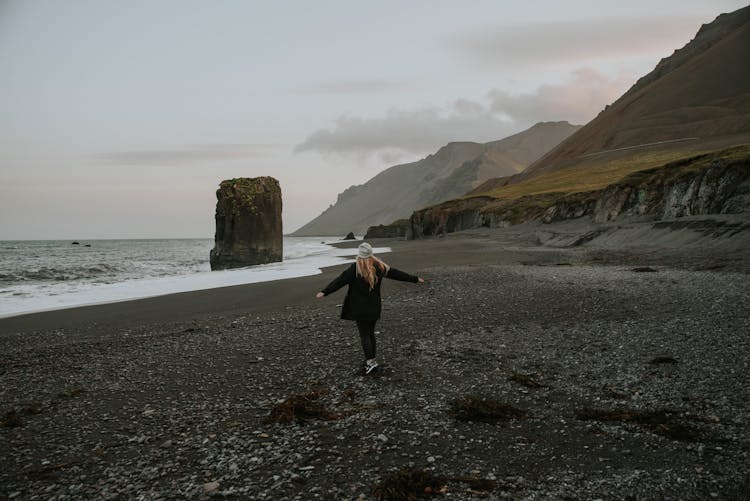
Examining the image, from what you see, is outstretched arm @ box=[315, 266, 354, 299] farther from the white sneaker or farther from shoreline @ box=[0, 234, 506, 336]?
shoreline @ box=[0, 234, 506, 336]

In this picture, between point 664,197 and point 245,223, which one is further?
point 245,223

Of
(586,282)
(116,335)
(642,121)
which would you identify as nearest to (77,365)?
(116,335)

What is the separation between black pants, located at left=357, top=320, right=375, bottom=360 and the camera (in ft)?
30.0

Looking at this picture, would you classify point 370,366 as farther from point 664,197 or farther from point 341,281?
point 664,197

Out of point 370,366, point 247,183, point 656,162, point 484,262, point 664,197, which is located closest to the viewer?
point 370,366

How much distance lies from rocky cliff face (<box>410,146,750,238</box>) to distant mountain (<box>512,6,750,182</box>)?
216 feet

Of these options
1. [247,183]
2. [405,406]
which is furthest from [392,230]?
[405,406]

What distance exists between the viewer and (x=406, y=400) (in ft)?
24.8

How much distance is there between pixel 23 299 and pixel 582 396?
23.7 m

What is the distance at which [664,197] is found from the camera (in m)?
32.9

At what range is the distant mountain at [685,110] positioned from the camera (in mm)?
108938

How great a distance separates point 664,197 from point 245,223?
105 feet

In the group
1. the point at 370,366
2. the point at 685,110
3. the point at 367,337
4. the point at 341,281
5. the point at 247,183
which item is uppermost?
the point at 685,110

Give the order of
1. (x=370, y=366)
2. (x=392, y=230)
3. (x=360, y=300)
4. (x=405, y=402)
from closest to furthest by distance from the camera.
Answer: (x=405, y=402)
(x=370, y=366)
(x=360, y=300)
(x=392, y=230)
